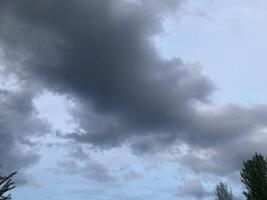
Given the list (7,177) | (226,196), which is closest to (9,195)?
(7,177)

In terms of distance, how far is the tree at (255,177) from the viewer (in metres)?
39.1

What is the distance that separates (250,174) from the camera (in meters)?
39.8

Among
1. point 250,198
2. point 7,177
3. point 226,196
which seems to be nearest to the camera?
point 7,177

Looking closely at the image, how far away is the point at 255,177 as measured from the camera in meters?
39.5

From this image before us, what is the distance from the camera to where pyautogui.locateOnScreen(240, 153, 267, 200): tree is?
39062 millimetres

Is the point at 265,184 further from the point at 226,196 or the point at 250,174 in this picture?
the point at 226,196

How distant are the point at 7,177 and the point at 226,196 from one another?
45985mm

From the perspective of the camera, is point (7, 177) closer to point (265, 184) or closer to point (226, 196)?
point (265, 184)

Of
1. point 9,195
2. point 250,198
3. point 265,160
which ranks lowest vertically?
point 9,195

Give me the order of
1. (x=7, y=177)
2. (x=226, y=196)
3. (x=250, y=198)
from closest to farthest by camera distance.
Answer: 1. (x=7, y=177)
2. (x=250, y=198)
3. (x=226, y=196)

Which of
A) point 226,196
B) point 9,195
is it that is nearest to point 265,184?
point 226,196

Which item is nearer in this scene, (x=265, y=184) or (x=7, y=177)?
(x=7, y=177)

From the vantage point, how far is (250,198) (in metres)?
39.3

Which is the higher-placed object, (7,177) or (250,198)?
(250,198)
